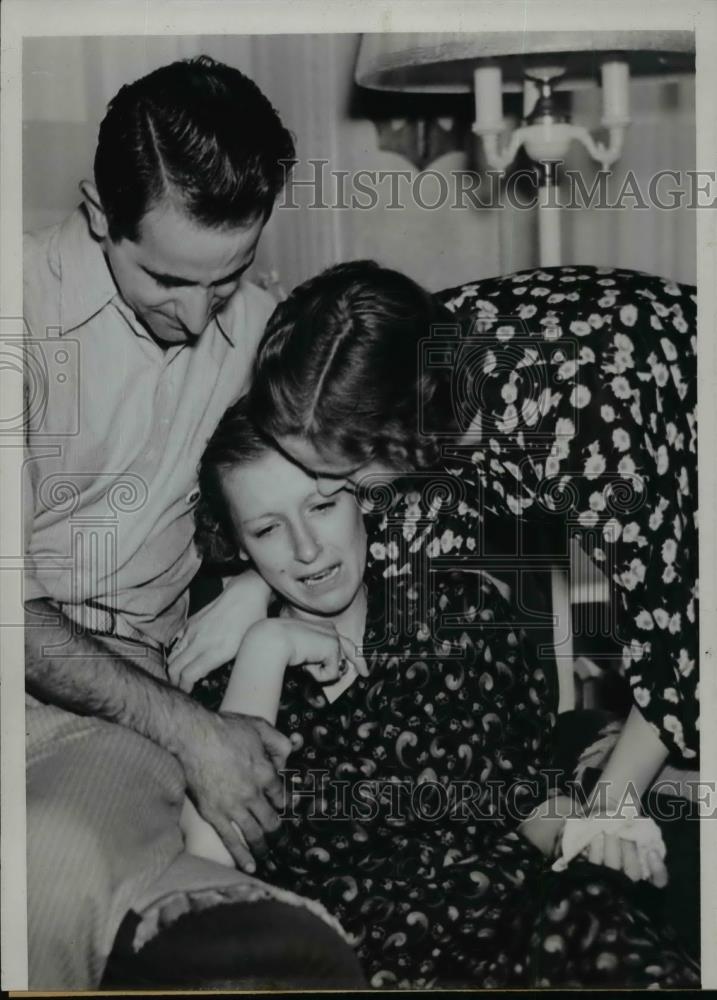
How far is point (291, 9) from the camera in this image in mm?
2031

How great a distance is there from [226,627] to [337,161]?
873mm

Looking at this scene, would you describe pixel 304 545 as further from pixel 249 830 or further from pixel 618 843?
pixel 618 843

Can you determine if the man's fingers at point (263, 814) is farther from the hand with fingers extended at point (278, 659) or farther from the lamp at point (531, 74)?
the lamp at point (531, 74)

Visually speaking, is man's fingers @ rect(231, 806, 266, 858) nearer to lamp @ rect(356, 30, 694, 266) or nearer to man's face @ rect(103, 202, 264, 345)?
man's face @ rect(103, 202, 264, 345)

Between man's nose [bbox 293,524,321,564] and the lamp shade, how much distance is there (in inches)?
32.4

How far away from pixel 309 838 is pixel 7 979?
0.62m

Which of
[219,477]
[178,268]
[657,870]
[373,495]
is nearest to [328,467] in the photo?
[373,495]

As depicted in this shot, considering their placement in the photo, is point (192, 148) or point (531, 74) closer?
point (192, 148)

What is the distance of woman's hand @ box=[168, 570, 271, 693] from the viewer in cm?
204

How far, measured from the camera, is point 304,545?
2.01 m

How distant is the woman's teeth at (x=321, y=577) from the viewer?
79.5 inches

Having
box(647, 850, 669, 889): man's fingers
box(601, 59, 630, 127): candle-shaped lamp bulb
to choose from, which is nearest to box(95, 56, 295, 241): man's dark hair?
box(601, 59, 630, 127): candle-shaped lamp bulb

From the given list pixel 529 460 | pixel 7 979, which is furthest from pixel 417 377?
pixel 7 979

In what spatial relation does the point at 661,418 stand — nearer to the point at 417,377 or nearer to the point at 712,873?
the point at 417,377
